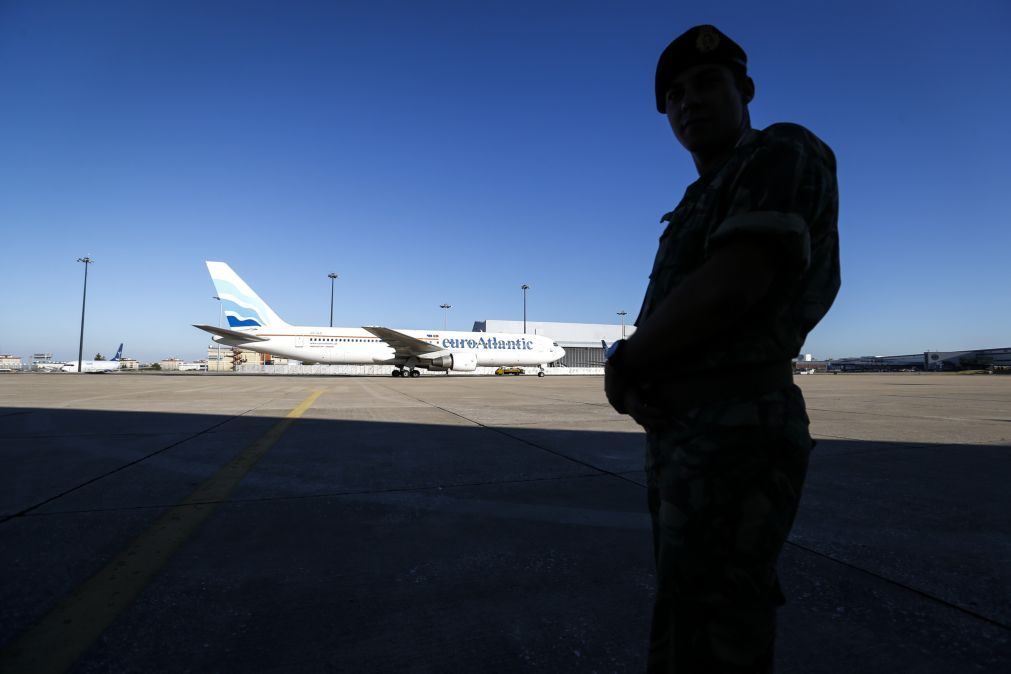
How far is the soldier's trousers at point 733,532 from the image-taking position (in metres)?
1.01

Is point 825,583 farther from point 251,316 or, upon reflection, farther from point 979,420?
point 251,316

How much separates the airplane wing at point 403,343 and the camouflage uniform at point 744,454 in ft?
100

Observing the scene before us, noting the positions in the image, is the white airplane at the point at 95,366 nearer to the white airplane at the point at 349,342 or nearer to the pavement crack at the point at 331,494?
the white airplane at the point at 349,342

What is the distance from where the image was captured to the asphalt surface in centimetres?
172

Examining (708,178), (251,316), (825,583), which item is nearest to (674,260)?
(708,178)

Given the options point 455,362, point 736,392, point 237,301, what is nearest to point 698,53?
point 736,392

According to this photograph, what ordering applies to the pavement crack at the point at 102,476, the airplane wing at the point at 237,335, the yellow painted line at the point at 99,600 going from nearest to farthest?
the yellow painted line at the point at 99,600 → the pavement crack at the point at 102,476 → the airplane wing at the point at 237,335

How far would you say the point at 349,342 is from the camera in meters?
34.2

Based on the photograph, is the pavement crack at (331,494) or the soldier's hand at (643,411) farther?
the pavement crack at (331,494)

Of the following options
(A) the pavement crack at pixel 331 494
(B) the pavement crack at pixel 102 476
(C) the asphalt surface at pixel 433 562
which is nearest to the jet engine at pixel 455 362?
(B) the pavement crack at pixel 102 476

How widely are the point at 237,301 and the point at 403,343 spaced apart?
11.0 meters

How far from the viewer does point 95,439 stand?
19.5ft

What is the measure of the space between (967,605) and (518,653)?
177cm

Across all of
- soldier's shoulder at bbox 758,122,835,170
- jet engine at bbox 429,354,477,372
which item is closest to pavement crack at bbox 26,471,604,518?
soldier's shoulder at bbox 758,122,835,170
